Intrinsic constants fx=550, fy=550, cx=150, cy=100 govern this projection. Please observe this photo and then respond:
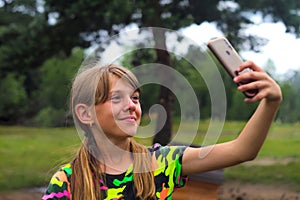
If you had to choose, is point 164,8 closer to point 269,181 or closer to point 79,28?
point 79,28

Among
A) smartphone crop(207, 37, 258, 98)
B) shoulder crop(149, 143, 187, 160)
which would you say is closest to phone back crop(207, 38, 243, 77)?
smartphone crop(207, 37, 258, 98)

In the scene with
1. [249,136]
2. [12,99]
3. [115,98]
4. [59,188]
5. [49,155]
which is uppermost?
[115,98]

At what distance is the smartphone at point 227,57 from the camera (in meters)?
1.14

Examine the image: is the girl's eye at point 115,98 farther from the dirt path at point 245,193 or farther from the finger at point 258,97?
the dirt path at point 245,193

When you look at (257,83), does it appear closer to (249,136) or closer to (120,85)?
(249,136)

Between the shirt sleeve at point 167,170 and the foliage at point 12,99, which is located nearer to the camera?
the shirt sleeve at point 167,170

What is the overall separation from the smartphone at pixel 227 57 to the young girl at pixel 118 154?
318mm

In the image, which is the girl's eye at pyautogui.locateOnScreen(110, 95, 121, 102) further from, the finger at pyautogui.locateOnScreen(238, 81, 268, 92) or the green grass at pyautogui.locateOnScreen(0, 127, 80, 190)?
the green grass at pyautogui.locateOnScreen(0, 127, 80, 190)

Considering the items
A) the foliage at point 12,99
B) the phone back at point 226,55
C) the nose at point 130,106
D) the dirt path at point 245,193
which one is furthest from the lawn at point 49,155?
the phone back at point 226,55

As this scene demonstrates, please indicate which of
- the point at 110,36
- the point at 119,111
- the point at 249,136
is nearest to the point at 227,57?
the point at 249,136

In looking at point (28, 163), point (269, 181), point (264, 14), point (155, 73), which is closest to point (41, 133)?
point (28, 163)

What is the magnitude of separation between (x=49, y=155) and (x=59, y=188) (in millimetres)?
10897

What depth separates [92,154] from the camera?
1.61 m

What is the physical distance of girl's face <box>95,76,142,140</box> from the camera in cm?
150
